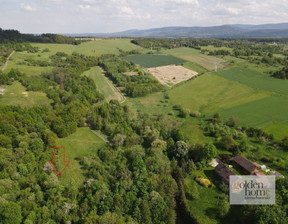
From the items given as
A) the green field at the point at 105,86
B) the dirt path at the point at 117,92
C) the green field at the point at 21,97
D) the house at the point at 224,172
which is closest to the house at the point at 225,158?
the house at the point at 224,172

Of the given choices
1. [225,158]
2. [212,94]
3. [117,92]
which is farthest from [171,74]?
[225,158]

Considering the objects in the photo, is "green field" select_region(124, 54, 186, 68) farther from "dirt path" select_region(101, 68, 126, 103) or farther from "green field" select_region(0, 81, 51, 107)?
"green field" select_region(0, 81, 51, 107)

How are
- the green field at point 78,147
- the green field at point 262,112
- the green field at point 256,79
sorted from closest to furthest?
the green field at point 78,147, the green field at point 262,112, the green field at point 256,79

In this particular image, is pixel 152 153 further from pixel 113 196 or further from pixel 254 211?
A: pixel 254 211

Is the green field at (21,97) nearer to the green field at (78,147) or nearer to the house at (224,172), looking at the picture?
the green field at (78,147)

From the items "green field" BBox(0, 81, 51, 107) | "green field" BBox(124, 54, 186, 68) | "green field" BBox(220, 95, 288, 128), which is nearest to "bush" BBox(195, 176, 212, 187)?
"green field" BBox(220, 95, 288, 128)

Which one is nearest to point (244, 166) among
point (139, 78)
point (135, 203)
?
point (135, 203)
